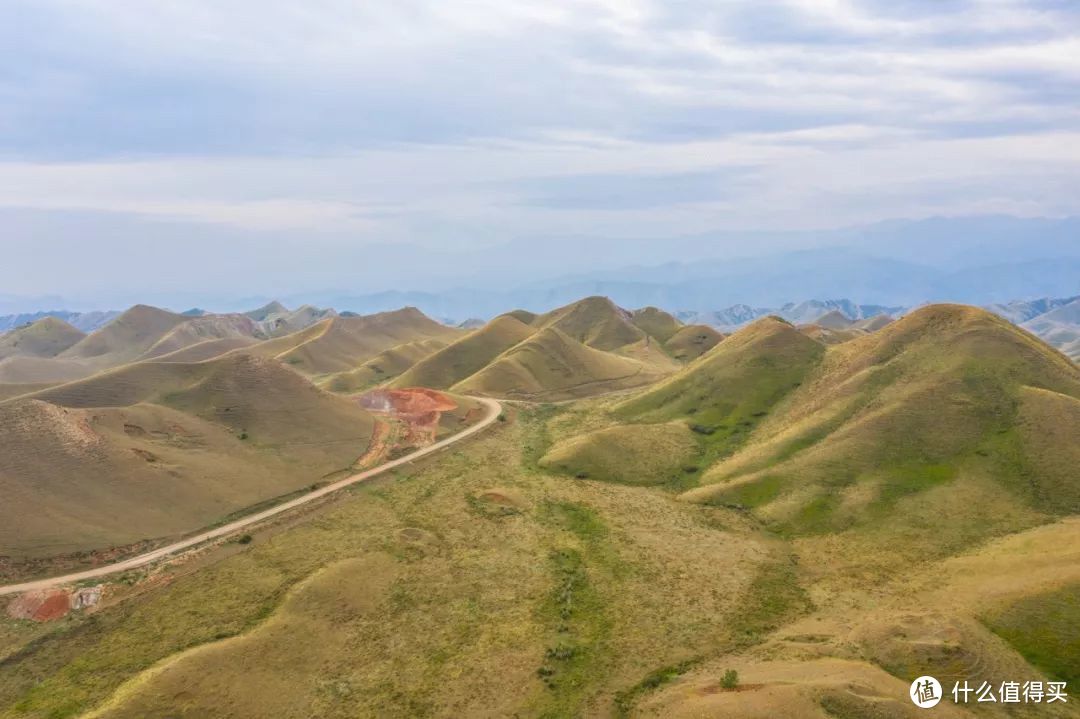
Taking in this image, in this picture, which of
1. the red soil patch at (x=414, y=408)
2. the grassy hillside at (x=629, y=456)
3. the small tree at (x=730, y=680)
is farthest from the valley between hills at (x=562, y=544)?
the red soil patch at (x=414, y=408)

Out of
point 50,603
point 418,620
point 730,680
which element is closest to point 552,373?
point 418,620

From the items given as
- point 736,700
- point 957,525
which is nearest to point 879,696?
point 736,700

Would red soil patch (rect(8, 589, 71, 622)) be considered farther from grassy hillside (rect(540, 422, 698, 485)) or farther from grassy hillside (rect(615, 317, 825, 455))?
grassy hillside (rect(615, 317, 825, 455))

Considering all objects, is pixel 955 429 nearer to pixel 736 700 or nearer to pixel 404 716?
pixel 736 700

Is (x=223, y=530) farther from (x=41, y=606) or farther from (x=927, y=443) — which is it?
(x=927, y=443)

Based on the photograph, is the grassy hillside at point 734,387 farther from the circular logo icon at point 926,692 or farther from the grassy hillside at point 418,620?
the circular logo icon at point 926,692

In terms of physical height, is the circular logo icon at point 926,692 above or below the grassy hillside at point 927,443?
below
